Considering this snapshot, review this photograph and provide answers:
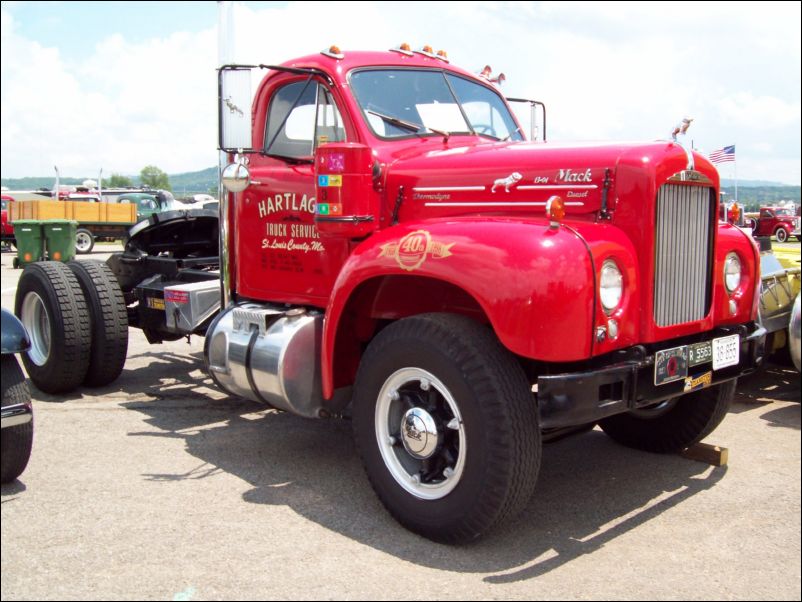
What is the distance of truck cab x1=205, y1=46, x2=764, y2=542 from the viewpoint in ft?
11.1

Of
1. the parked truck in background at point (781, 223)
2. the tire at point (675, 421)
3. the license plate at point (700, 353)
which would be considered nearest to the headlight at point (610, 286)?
the license plate at point (700, 353)

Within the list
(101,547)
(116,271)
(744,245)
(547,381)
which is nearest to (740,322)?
(744,245)

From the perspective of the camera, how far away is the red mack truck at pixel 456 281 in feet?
11.1

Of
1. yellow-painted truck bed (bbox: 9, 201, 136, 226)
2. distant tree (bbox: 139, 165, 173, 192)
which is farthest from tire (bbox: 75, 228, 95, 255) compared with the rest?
distant tree (bbox: 139, 165, 173, 192)

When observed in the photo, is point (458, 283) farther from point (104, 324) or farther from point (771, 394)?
point (771, 394)

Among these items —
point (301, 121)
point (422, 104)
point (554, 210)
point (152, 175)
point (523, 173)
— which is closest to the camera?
point (554, 210)

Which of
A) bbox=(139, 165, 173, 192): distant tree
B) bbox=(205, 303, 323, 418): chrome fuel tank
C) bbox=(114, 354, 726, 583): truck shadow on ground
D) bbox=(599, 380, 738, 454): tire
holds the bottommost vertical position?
bbox=(114, 354, 726, 583): truck shadow on ground

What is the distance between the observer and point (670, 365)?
12.0 feet

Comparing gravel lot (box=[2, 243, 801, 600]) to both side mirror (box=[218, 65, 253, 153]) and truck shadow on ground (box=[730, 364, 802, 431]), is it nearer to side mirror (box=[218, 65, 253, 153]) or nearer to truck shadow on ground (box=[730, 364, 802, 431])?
truck shadow on ground (box=[730, 364, 802, 431])

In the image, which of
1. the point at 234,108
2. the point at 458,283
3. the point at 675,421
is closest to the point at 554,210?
the point at 458,283

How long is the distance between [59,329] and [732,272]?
4.65m

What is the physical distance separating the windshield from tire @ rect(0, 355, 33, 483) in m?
2.31

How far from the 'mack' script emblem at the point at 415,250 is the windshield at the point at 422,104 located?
1076 mm

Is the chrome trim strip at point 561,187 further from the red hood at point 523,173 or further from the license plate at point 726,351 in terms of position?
the license plate at point 726,351
